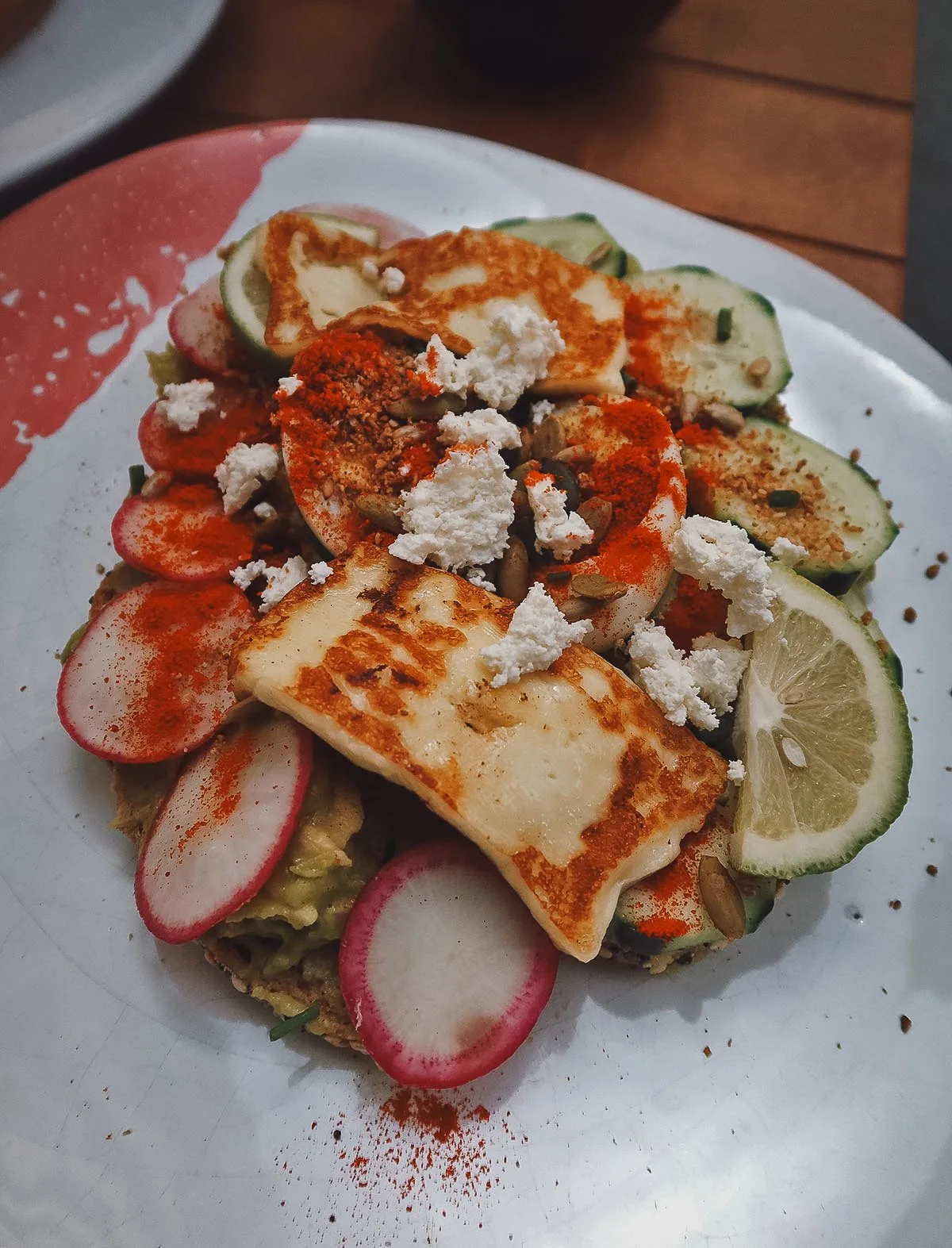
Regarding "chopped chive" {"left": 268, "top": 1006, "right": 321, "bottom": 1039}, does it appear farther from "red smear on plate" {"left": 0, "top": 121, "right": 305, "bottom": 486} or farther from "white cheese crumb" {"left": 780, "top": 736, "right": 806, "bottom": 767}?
"red smear on plate" {"left": 0, "top": 121, "right": 305, "bottom": 486}

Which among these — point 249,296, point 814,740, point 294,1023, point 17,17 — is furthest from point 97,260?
point 814,740

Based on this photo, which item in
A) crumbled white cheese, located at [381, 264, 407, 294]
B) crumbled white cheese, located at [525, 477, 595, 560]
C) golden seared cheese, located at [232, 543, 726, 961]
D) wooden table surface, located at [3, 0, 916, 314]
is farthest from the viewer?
wooden table surface, located at [3, 0, 916, 314]

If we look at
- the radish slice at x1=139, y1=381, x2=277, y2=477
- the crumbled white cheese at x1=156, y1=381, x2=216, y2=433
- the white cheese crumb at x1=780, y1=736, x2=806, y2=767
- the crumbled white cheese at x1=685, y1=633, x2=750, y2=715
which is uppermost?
the crumbled white cheese at x1=156, y1=381, x2=216, y2=433

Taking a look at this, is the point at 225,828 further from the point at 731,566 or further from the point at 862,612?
the point at 862,612

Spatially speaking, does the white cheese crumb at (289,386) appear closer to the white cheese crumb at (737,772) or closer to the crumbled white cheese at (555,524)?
the crumbled white cheese at (555,524)

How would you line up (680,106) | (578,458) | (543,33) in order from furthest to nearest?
(680,106) → (543,33) → (578,458)

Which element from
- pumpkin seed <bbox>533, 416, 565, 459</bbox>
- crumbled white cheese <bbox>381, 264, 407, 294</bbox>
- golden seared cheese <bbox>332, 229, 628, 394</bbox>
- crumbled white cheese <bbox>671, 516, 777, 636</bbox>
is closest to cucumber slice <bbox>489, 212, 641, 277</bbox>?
golden seared cheese <bbox>332, 229, 628, 394</bbox>
